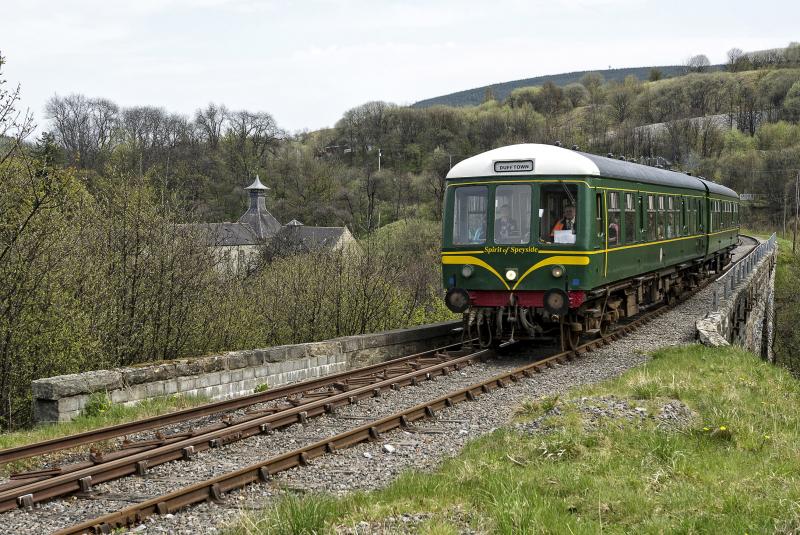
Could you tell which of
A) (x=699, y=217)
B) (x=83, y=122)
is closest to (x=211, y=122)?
(x=83, y=122)

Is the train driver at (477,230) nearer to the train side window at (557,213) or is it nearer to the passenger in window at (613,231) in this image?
the train side window at (557,213)

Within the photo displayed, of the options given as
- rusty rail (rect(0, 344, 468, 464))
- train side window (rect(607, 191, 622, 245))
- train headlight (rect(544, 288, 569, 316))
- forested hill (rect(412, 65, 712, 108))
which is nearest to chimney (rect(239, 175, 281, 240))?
train side window (rect(607, 191, 622, 245))

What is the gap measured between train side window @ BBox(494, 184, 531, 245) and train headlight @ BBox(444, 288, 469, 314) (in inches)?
40.6

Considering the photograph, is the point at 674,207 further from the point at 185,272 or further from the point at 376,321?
the point at 185,272

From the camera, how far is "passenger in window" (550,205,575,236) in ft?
45.6

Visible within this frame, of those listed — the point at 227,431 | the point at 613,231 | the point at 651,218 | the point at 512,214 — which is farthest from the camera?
the point at 651,218

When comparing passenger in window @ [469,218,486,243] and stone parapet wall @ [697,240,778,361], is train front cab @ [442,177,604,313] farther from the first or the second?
stone parapet wall @ [697,240,778,361]

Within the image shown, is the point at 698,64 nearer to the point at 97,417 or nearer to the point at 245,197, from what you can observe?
the point at 245,197

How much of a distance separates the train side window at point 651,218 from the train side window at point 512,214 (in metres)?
4.75

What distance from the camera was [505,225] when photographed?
46.4ft

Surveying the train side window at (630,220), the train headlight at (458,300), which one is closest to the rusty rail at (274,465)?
the train headlight at (458,300)

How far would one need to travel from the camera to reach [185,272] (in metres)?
16.8

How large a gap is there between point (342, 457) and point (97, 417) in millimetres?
3129

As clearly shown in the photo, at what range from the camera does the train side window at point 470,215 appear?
Answer: 561 inches
